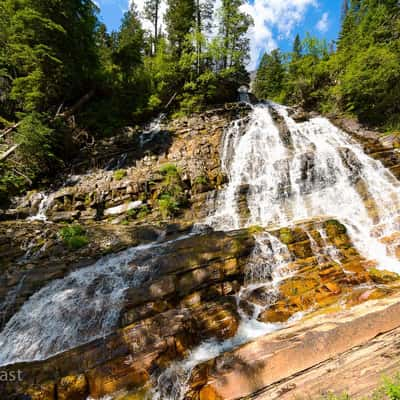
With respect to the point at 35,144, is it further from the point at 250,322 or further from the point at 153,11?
the point at 153,11

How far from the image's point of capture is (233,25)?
19.3 metres

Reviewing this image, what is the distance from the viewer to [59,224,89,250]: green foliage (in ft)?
28.2

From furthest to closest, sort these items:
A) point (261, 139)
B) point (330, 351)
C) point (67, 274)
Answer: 1. point (261, 139)
2. point (67, 274)
3. point (330, 351)

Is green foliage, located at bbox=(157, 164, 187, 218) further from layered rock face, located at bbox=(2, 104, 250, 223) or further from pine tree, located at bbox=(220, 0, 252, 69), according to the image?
pine tree, located at bbox=(220, 0, 252, 69)

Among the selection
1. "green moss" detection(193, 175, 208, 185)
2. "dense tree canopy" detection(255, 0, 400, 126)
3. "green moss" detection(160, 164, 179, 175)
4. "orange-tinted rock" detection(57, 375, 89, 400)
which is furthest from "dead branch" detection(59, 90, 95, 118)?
"dense tree canopy" detection(255, 0, 400, 126)

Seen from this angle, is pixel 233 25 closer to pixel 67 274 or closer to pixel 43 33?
pixel 43 33

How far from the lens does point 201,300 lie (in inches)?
218

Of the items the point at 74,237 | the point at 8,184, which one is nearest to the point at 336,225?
the point at 74,237

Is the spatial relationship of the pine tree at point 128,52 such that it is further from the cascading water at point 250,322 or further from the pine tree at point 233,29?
the cascading water at point 250,322

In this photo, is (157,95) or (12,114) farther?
(157,95)

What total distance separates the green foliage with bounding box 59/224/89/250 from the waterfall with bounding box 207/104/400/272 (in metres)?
5.38

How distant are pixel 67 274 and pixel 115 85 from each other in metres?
17.6

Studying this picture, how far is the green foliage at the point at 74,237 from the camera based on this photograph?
8594 millimetres

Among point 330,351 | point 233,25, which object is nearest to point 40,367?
point 330,351
